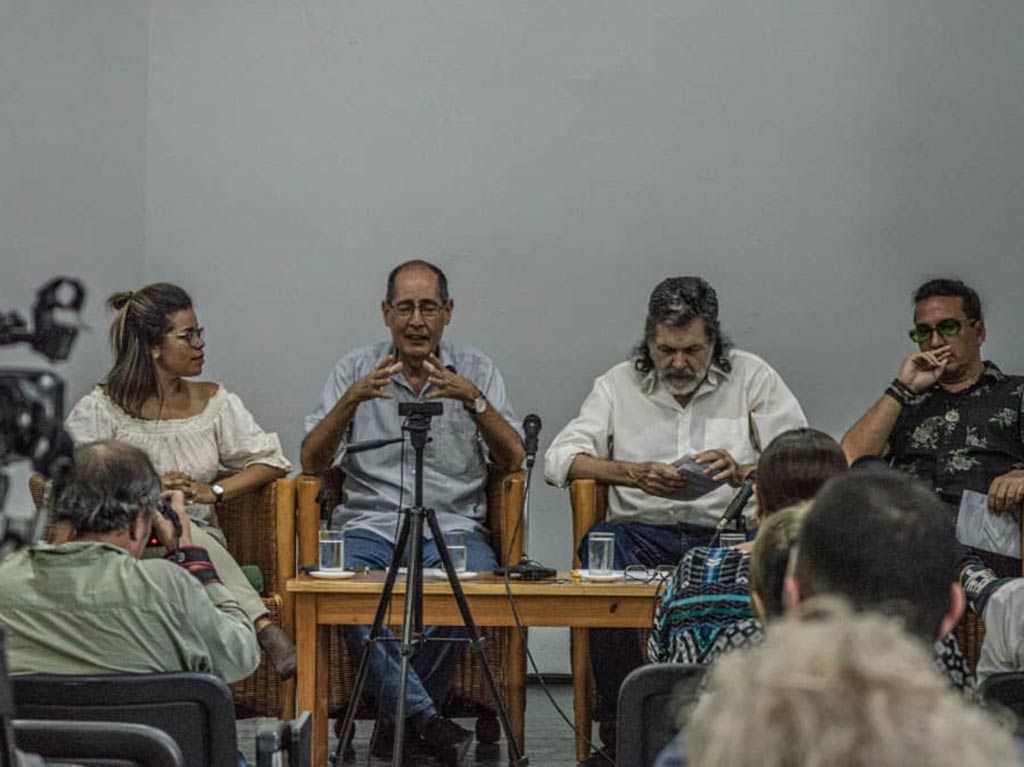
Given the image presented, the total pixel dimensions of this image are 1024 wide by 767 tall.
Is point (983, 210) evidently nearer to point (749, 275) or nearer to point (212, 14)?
point (749, 275)

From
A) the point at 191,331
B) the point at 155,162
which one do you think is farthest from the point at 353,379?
the point at 155,162

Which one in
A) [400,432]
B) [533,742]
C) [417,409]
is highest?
[417,409]

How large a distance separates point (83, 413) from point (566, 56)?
217 centimetres

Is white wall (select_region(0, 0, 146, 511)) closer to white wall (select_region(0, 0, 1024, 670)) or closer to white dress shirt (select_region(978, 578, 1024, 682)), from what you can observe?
white wall (select_region(0, 0, 1024, 670))

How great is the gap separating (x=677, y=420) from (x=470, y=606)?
4.08ft

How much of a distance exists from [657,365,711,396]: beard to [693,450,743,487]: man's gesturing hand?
31 centimetres

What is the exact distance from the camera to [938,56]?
570cm

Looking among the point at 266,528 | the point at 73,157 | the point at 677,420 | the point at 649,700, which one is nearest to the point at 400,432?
the point at 266,528

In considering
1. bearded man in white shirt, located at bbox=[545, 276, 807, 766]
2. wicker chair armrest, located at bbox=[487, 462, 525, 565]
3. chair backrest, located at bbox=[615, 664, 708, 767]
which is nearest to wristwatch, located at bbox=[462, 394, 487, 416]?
wicker chair armrest, located at bbox=[487, 462, 525, 565]

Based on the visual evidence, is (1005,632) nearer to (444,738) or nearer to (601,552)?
(601,552)

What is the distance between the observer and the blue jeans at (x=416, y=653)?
4.41 metres

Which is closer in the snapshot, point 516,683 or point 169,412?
point 516,683

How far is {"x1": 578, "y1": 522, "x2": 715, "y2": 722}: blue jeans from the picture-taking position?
4.60 m

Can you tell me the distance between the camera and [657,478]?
470cm
